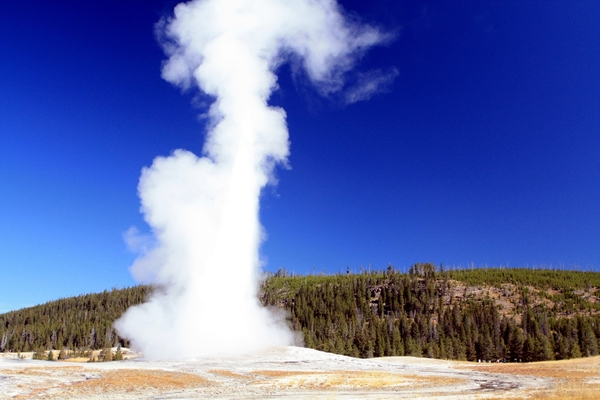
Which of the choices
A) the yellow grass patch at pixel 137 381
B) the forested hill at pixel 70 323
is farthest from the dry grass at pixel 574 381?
the forested hill at pixel 70 323

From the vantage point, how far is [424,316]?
128 m

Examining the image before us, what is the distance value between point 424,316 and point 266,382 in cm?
10492

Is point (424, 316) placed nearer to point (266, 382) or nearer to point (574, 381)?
point (574, 381)

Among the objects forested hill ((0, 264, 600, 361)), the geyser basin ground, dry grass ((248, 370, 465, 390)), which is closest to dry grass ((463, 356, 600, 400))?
the geyser basin ground

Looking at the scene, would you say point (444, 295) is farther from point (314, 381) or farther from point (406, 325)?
point (314, 381)

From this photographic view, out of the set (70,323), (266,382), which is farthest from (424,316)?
(70,323)

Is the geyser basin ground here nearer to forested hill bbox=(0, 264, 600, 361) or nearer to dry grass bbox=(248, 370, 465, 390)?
dry grass bbox=(248, 370, 465, 390)

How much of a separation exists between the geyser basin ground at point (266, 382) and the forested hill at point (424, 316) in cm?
4351

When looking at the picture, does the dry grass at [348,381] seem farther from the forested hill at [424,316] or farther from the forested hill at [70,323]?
the forested hill at [70,323]

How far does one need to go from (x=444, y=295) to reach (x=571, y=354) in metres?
82.7

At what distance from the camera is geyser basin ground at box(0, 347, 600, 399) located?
2667 centimetres

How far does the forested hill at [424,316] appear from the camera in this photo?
85438 mm

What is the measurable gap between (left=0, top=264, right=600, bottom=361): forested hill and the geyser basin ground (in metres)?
43.5

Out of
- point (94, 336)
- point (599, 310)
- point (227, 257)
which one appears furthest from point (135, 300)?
point (599, 310)
